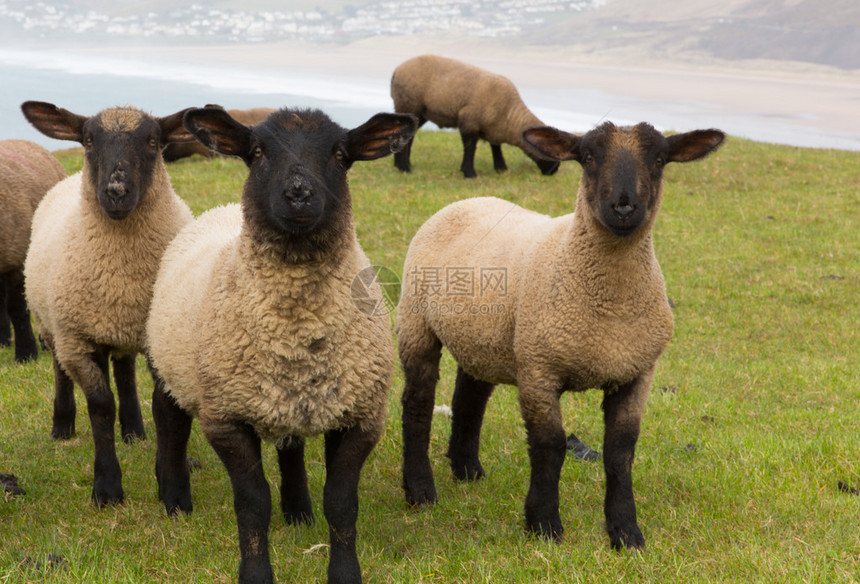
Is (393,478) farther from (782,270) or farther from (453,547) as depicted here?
(782,270)

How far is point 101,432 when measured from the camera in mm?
5641

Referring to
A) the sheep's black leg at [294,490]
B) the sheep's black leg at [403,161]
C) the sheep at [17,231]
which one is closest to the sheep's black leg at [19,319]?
the sheep at [17,231]

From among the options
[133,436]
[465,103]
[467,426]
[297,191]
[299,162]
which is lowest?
[133,436]

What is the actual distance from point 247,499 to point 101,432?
1.83 meters

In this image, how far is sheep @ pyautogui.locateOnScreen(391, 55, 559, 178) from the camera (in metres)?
17.0

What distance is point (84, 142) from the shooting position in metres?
5.85

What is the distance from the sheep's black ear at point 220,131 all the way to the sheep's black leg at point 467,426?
2.45 meters

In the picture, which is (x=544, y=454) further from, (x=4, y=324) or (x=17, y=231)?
(x=4, y=324)

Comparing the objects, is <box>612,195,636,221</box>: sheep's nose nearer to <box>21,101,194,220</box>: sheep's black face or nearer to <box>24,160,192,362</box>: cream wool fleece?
<box>21,101,194,220</box>: sheep's black face

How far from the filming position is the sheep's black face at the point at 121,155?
5.43m

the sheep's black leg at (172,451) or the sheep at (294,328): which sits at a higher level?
the sheep at (294,328)

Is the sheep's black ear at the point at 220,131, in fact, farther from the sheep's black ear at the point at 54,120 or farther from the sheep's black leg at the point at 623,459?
the sheep's black leg at the point at 623,459

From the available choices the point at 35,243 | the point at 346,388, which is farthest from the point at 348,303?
the point at 35,243

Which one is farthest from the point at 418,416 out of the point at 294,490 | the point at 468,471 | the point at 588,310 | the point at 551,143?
the point at 551,143
